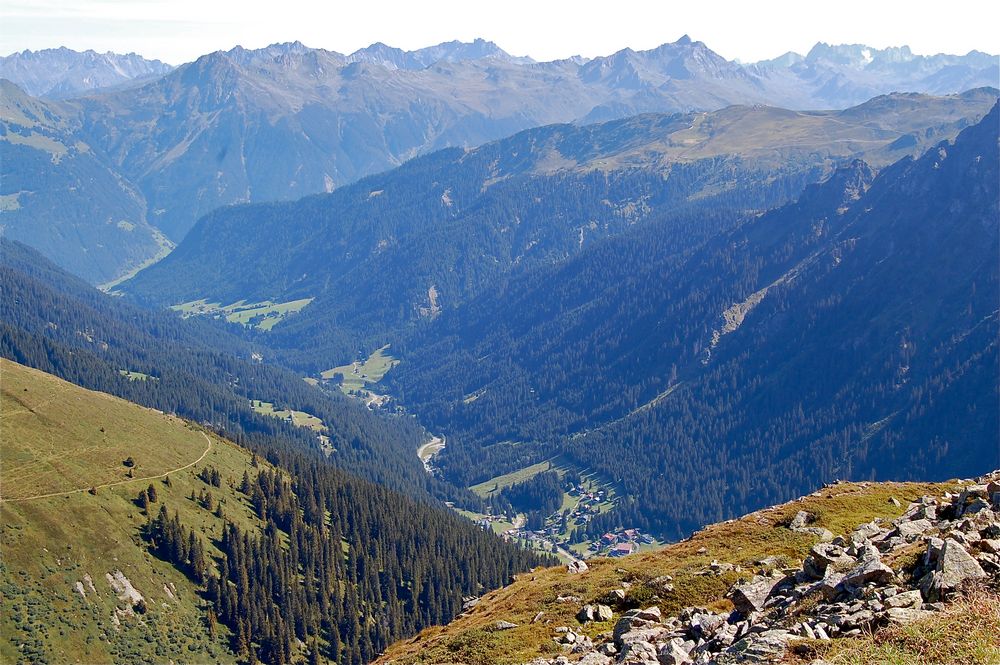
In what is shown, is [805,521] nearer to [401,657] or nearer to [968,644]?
[401,657]

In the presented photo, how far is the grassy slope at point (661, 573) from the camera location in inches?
2362

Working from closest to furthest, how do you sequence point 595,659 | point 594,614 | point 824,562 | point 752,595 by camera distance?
point 595,659 < point 824,562 < point 752,595 < point 594,614

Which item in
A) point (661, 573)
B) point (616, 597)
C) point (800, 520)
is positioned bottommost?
point (616, 597)

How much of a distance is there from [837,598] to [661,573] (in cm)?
2626

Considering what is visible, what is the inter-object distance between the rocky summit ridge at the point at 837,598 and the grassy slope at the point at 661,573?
144 inches

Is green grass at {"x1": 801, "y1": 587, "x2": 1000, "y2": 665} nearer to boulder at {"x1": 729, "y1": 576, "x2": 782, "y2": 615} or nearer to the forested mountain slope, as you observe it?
boulder at {"x1": 729, "y1": 576, "x2": 782, "y2": 615}

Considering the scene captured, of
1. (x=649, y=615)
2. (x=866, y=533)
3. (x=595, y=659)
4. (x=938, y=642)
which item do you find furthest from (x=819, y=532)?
(x=938, y=642)

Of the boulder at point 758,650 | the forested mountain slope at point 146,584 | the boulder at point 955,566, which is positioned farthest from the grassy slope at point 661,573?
the forested mountain slope at point 146,584

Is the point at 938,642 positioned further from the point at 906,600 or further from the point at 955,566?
the point at 955,566

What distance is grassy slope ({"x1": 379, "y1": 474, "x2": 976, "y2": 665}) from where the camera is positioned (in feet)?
197

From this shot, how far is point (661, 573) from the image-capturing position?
66.9m

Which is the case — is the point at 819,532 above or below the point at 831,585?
below

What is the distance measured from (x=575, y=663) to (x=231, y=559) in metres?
154

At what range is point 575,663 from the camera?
48.3 meters
